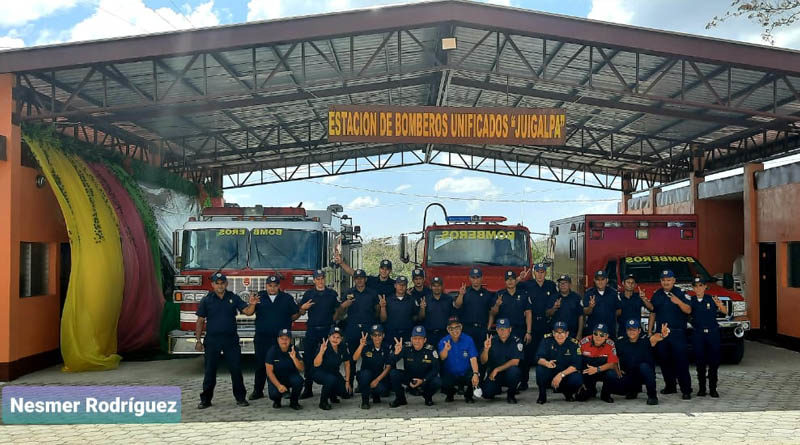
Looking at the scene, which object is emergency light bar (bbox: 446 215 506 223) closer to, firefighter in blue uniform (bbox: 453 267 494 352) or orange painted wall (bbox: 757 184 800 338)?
firefighter in blue uniform (bbox: 453 267 494 352)

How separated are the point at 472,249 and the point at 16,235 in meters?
7.34

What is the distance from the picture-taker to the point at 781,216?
1494cm

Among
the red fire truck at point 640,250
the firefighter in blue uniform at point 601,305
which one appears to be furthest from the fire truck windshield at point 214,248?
the red fire truck at point 640,250

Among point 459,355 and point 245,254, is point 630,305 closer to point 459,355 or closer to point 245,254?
point 459,355

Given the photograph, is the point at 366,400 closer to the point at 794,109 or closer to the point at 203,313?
the point at 203,313

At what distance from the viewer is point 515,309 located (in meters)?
9.66

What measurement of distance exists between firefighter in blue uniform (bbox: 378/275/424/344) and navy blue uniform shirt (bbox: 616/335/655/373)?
9.03ft

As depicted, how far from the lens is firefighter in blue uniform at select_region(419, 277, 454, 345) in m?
9.45

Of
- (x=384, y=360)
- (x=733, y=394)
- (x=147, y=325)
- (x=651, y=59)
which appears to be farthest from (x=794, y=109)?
(x=147, y=325)

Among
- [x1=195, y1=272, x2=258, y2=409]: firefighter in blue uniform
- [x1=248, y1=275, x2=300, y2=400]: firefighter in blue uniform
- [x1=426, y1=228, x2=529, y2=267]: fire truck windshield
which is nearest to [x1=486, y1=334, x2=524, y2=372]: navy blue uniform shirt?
[x1=248, y1=275, x2=300, y2=400]: firefighter in blue uniform

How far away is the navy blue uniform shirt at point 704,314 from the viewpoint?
9.05 m

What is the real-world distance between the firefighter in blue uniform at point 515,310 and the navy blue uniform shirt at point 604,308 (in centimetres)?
87

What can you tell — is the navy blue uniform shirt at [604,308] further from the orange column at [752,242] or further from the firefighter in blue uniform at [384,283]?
the orange column at [752,242]

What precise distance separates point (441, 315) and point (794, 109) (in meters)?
11.0
